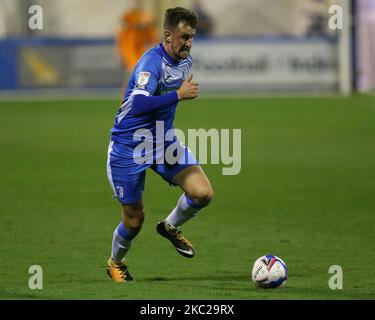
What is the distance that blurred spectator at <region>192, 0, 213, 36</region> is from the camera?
30625 mm

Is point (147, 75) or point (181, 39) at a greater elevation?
point (181, 39)

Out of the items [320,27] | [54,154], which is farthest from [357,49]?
[54,154]

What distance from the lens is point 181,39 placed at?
8539 mm

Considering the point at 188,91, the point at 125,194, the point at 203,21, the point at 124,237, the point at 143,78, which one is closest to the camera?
the point at 188,91

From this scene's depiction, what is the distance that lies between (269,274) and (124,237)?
134cm

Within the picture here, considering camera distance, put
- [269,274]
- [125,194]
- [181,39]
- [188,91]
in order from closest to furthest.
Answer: [269,274] < [188,91] < [181,39] < [125,194]

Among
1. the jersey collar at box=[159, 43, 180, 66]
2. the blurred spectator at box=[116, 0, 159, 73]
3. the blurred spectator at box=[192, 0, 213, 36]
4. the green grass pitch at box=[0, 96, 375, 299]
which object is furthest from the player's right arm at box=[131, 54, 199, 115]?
the blurred spectator at box=[192, 0, 213, 36]

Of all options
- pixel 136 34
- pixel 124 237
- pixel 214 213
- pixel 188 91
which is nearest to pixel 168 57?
pixel 188 91

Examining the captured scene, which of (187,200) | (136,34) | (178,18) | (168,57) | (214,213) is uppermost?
(136,34)

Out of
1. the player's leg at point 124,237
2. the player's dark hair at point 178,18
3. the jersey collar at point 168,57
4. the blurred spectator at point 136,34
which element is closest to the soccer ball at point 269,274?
the player's leg at point 124,237

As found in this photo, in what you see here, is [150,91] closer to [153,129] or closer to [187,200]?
[153,129]

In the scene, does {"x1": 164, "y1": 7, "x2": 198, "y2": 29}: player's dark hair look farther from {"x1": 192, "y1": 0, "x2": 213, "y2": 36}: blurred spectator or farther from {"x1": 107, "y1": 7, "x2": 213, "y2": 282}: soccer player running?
{"x1": 192, "y1": 0, "x2": 213, "y2": 36}: blurred spectator

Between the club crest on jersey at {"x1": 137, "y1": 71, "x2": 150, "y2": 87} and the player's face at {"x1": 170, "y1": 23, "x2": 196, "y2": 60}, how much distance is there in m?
0.36

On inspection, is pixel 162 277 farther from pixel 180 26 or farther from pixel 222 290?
pixel 180 26
